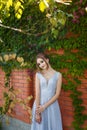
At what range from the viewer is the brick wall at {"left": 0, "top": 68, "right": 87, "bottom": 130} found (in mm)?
5879

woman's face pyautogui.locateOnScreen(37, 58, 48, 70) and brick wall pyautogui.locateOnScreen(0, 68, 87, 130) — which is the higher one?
woman's face pyautogui.locateOnScreen(37, 58, 48, 70)

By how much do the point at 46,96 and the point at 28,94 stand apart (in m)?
1.48

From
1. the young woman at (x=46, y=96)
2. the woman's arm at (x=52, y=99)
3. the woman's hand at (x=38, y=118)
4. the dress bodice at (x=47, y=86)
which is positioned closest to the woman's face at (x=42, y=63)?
the young woman at (x=46, y=96)

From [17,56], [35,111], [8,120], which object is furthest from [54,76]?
[8,120]

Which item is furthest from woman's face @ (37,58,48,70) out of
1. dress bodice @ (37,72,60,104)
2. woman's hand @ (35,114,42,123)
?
woman's hand @ (35,114,42,123)

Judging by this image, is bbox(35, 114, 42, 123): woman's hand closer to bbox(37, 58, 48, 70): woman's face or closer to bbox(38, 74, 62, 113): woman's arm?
bbox(38, 74, 62, 113): woman's arm

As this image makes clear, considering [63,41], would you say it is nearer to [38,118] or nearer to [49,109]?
[49,109]

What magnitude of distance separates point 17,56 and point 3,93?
113cm

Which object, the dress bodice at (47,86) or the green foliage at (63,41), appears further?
the green foliage at (63,41)

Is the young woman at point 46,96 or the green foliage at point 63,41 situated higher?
the green foliage at point 63,41

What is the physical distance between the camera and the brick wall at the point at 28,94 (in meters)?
5.88

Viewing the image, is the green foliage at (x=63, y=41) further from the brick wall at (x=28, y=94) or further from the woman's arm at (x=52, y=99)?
the woman's arm at (x=52, y=99)

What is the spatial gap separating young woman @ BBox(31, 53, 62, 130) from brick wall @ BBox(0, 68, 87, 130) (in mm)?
559

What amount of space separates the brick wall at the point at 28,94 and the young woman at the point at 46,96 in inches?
22.0
